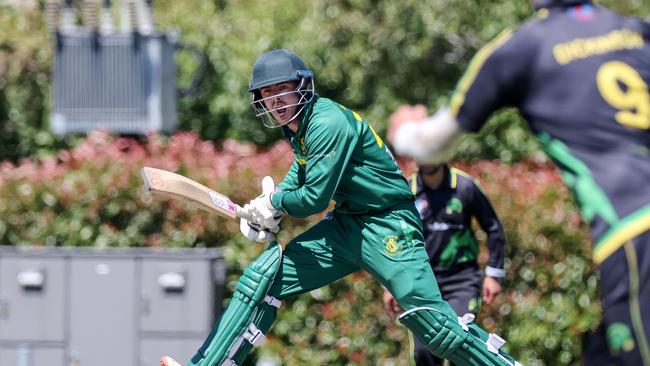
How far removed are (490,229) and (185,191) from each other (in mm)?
1942

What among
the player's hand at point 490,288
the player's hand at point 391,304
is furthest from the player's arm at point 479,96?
the player's hand at point 391,304

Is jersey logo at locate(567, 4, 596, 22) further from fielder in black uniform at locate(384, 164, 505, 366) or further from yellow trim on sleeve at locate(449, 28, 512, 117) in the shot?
fielder in black uniform at locate(384, 164, 505, 366)

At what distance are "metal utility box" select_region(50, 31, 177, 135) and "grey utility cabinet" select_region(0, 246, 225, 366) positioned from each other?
345 cm

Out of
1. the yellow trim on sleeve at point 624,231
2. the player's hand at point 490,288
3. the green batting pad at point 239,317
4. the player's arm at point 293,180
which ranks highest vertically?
the yellow trim on sleeve at point 624,231

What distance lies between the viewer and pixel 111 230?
8.14 m

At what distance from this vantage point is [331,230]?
20.1 feet

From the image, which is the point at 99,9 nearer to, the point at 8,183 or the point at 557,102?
the point at 8,183

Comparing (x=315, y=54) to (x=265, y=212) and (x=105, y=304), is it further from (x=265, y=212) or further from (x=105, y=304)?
(x=265, y=212)

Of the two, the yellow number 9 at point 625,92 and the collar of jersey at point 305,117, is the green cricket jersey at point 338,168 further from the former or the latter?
the yellow number 9 at point 625,92

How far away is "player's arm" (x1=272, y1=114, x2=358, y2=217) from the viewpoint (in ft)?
18.6

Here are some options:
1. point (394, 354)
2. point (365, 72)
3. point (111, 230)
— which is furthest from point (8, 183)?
point (365, 72)

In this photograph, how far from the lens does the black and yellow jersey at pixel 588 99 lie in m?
3.90

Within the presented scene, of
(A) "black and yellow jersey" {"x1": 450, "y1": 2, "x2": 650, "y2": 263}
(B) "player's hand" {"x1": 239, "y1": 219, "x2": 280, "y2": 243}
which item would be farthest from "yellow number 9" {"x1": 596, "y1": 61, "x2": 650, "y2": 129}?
(B) "player's hand" {"x1": 239, "y1": 219, "x2": 280, "y2": 243}

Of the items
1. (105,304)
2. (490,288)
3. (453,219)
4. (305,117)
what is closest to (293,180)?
(305,117)
